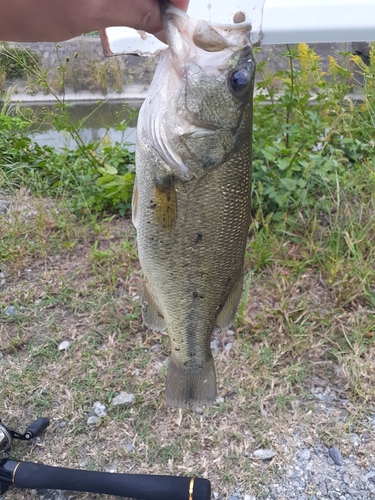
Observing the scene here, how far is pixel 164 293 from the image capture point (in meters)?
1.51

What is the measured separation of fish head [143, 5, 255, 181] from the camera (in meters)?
1.26

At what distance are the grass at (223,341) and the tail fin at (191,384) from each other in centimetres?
56

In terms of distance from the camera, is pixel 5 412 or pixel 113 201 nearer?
pixel 5 412

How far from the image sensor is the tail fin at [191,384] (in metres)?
1.65

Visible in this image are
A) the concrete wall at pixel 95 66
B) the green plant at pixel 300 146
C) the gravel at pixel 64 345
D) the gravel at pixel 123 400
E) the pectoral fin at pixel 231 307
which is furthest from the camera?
the concrete wall at pixel 95 66

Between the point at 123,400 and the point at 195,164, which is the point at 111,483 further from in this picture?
the point at 195,164

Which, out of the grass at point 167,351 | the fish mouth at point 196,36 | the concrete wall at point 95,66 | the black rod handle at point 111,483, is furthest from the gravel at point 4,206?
the concrete wall at point 95,66

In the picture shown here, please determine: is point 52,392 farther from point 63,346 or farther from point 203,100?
point 203,100

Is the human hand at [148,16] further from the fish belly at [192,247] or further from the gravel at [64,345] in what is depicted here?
the gravel at [64,345]

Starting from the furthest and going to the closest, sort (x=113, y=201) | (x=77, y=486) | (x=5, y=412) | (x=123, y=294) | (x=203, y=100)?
(x=113, y=201) → (x=123, y=294) → (x=5, y=412) → (x=77, y=486) → (x=203, y=100)

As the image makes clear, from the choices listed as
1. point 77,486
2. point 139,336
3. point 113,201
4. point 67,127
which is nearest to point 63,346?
point 139,336

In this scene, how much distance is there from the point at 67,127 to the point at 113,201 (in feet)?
2.28

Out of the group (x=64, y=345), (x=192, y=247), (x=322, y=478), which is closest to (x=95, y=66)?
(x=64, y=345)

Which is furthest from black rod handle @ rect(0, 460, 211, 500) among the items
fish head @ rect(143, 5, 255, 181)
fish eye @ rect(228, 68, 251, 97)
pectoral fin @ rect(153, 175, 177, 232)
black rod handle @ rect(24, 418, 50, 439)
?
fish eye @ rect(228, 68, 251, 97)
